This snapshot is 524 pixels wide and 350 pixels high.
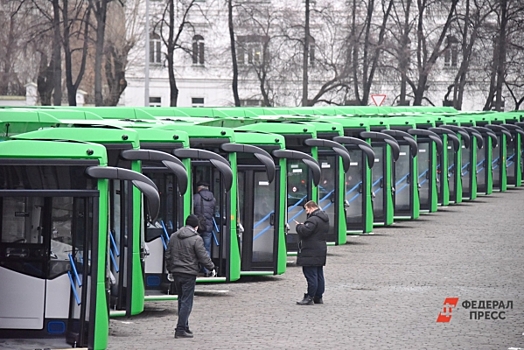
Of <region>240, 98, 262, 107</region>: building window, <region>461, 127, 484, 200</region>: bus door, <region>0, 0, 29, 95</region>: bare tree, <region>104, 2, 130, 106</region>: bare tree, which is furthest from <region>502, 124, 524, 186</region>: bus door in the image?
<region>0, 0, 29, 95</region>: bare tree

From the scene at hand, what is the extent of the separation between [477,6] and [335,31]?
663cm

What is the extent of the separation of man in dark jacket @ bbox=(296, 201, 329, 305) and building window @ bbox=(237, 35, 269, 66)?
32371 millimetres

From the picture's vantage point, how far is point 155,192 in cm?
1206

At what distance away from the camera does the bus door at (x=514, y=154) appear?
41188mm

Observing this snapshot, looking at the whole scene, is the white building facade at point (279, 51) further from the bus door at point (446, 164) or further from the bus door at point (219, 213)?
the bus door at point (219, 213)

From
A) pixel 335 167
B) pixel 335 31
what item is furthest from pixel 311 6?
pixel 335 167

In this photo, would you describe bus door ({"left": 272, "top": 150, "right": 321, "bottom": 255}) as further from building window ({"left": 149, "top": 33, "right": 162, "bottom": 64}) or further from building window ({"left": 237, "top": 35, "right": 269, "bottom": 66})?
building window ({"left": 149, "top": 33, "right": 162, "bottom": 64})

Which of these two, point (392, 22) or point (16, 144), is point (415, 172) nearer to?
point (16, 144)

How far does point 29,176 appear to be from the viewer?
1202 cm

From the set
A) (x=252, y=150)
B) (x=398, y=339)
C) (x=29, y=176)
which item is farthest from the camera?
(x=252, y=150)

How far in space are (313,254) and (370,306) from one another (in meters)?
1.09

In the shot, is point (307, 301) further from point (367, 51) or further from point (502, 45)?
point (502, 45)

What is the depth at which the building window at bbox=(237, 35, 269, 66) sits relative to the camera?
49062mm

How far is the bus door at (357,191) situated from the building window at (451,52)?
26587 millimetres
